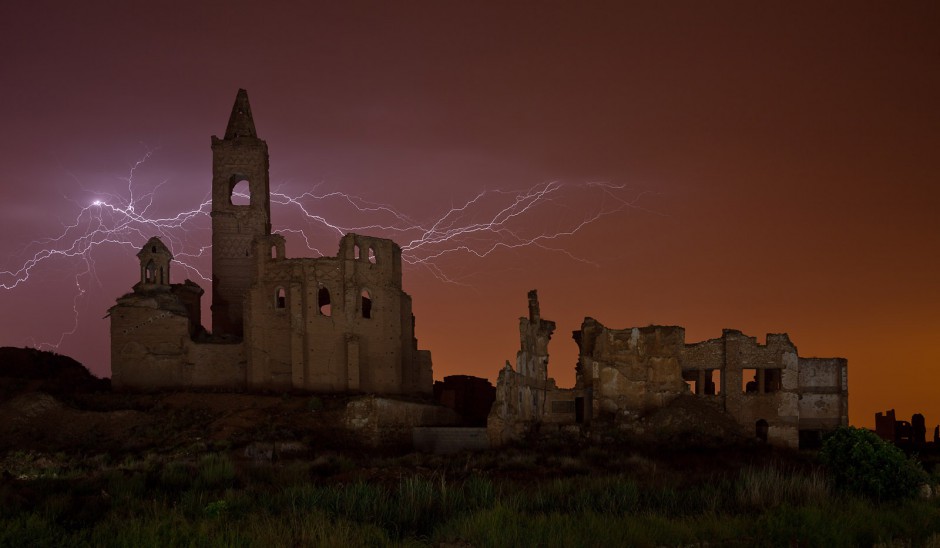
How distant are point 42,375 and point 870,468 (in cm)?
4541

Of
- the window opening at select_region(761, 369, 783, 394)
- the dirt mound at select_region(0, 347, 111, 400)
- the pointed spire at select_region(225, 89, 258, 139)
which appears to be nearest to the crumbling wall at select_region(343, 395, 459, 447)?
the window opening at select_region(761, 369, 783, 394)

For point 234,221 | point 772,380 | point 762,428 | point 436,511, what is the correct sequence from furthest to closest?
point 234,221
point 772,380
point 762,428
point 436,511

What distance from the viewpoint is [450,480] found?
19.6 meters

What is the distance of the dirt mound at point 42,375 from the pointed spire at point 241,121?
1600 centimetres

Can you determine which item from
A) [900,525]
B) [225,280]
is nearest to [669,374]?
[900,525]

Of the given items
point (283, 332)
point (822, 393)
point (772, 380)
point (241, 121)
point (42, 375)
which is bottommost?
point (42, 375)

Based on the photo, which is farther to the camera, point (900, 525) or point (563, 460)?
point (563, 460)

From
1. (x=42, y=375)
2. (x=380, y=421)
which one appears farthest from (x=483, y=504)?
(x=42, y=375)

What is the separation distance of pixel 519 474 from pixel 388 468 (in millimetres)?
3499

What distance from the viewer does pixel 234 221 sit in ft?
155

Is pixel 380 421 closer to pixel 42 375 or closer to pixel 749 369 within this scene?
pixel 749 369

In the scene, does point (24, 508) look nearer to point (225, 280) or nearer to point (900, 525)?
point (900, 525)

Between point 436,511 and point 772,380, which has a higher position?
point 772,380

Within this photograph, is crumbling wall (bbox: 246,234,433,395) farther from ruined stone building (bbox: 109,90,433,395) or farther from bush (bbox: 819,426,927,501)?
bush (bbox: 819,426,927,501)
